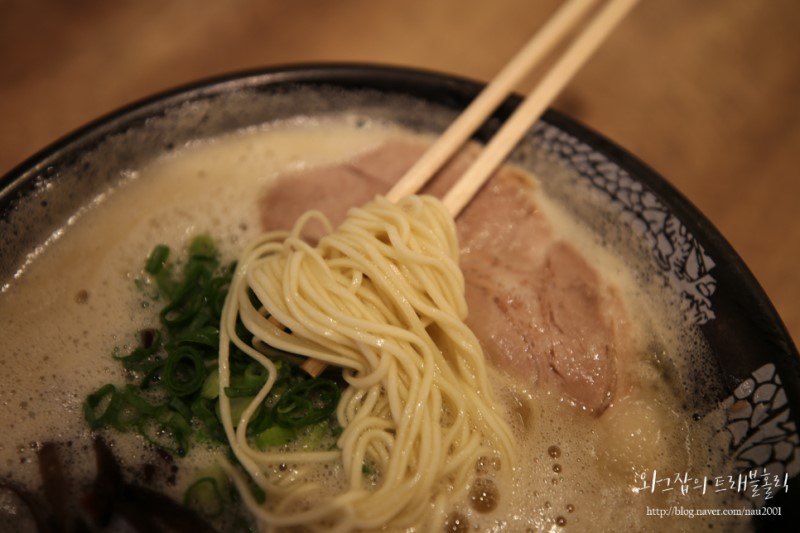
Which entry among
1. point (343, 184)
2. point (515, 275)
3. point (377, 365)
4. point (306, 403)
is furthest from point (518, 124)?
point (306, 403)

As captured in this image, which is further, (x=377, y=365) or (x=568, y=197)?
(x=568, y=197)

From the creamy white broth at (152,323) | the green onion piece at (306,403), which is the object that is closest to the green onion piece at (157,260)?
the creamy white broth at (152,323)

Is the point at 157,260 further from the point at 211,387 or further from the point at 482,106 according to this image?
the point at 482,106

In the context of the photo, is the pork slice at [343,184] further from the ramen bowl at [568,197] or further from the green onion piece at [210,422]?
the green onion piece at [210,422]

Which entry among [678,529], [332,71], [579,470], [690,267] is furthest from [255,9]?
[678,529]

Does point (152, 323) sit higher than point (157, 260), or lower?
lower

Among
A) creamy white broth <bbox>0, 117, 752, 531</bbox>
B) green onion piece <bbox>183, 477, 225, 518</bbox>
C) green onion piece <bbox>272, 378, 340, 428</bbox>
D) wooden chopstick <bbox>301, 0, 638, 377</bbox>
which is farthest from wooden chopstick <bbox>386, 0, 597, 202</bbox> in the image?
green onion piece <bbox>183, 477, 225, 518</bbox>

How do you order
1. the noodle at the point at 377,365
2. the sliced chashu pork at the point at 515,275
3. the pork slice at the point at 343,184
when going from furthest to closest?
the pork slice at the point at 343,184
the sliced chashu pork at the point at 515,275
the noodle at the point at 377,365

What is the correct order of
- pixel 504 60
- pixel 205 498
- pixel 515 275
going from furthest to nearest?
1. pixel 504 60
2. pixel 515 275
3. pixel 205 498
